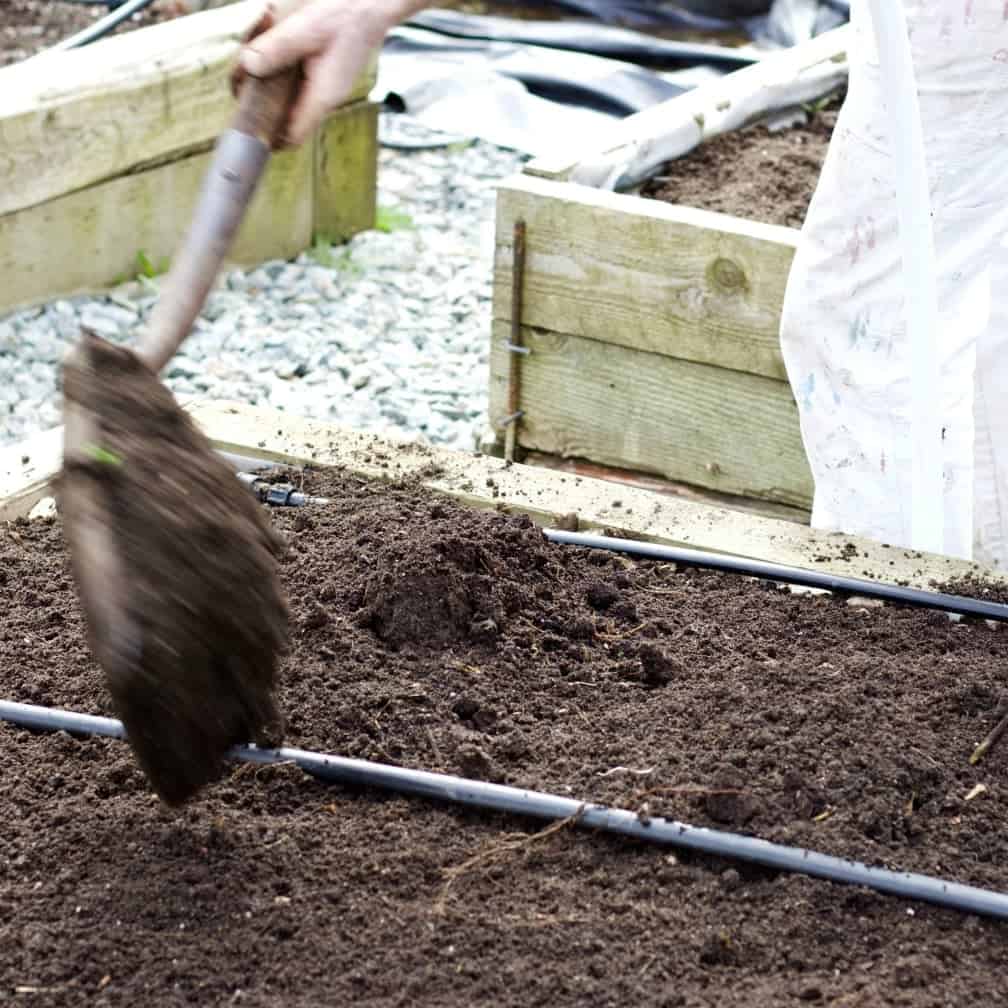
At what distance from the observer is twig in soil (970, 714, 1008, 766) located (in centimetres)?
203

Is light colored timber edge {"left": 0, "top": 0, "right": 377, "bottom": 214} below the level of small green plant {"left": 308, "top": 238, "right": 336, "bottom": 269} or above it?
above

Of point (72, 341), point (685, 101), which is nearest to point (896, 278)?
point (685, 101)

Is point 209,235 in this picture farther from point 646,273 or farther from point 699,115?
point 699,115

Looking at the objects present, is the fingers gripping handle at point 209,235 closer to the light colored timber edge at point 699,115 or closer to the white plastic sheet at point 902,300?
the white plastic sheet at point 902,300

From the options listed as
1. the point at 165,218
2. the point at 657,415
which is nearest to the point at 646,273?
the point at 657,415

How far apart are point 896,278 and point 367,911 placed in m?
1.67

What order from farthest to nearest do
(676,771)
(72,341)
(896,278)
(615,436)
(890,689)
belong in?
1. (72,341)
2. (615,436)
3. (896,278)
4. (890,689)
5. (676,771)

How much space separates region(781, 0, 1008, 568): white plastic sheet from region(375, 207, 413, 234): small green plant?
8.86 ft

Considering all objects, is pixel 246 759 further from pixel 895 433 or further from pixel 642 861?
pixel 895 433

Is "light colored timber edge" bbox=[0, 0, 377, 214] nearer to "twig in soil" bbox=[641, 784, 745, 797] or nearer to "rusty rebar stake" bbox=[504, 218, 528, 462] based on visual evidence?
"rusty rebar stake" bbox=[504, 218, 528, 462]

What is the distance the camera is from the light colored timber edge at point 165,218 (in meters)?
4.51

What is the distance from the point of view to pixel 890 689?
2.16 meters

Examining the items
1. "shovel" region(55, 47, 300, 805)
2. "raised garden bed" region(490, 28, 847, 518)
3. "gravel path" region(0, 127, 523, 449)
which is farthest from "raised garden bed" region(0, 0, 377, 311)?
"shovel" region(55, 47, 300, 805)

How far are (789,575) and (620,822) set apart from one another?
2.17 ft
